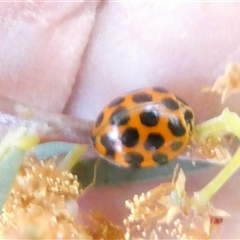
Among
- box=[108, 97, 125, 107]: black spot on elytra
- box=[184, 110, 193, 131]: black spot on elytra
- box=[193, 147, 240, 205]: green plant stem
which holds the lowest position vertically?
box=[193, 147, 240, 205]: green plant stem

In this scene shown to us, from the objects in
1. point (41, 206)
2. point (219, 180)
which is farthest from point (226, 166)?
point (41, 206)

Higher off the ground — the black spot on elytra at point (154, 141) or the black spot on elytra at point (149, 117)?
the black spot on elytra at point (149, 117)

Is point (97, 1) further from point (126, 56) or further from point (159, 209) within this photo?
point (159, 209)

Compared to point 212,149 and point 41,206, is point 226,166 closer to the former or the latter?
point 212,149

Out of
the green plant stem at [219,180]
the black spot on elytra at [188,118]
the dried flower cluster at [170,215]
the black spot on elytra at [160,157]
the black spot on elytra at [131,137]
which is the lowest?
the dried flower cluster at [170,215]

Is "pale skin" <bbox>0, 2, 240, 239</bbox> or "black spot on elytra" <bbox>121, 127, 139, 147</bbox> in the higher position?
"pale skin" <bbox>0, 2, 240, 239</bbox>

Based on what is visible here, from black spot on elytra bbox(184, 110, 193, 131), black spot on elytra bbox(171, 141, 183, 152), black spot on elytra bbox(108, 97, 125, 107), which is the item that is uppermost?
black spot on elytra bbox(108, 97, 125, 107)
